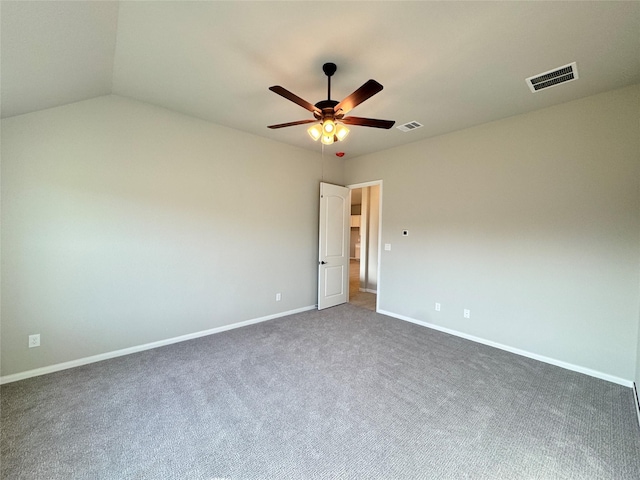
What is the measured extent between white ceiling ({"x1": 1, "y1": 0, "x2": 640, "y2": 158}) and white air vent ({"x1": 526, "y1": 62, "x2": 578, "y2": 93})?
0.05m

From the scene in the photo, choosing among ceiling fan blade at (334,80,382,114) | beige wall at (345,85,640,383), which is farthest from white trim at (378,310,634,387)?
ceiling fan blade at (334,80,382,114)

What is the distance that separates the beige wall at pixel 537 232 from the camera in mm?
2498

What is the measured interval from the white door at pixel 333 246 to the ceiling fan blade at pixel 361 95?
8.64 feet

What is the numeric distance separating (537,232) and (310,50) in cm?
314

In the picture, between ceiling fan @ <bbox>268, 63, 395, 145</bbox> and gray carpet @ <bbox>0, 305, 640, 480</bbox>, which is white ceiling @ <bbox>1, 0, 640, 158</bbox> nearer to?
ceiling fan @ <bbox>268, 63, 395, 145</bbox>

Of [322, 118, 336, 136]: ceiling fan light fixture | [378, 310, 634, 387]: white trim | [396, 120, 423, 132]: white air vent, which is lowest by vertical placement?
[378, 310, 634, 387]: white trim

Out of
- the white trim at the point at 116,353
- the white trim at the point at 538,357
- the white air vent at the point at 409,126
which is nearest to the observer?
the white trim at the point at 116,353

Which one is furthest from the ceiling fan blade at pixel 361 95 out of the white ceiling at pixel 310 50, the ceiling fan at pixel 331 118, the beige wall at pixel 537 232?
the beige wall at pixel 537 232

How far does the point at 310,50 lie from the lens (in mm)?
2021

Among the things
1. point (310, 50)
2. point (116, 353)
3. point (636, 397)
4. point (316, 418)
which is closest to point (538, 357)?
point (636, 397)

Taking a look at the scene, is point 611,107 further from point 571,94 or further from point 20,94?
point 20,94

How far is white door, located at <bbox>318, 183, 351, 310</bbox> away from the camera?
4.70 meters

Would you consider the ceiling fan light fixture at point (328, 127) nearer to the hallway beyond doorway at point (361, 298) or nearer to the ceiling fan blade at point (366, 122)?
the ceiling fan blade at point (366, 122)

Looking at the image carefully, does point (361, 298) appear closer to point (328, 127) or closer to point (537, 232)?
point (537, 232)
